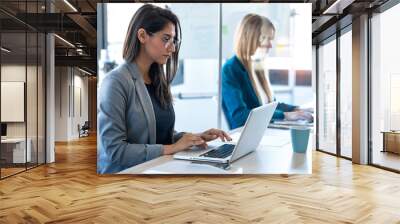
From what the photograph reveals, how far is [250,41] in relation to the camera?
488 centimetres

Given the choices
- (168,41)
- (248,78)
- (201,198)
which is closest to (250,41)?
(248,78)

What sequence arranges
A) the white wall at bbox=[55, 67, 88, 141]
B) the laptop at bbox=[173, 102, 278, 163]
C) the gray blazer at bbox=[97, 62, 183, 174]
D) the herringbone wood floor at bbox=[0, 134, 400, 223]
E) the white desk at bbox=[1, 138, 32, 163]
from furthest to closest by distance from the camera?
the white wall at bbox=[55, 67, 88, 141] → the white desk at bbox=[1, 138, 32, 163] → the gray blazer at bbox=[97, 62, 183, 174] → the laptop at bbox=[173, 102, 278, 163] → the herringbone wood floor at bbox=[0, 134, 400, 223]

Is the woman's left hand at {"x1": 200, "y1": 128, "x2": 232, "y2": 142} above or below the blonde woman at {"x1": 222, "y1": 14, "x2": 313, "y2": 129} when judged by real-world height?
below

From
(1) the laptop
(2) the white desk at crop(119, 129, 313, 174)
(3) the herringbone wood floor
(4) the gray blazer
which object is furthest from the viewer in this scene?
(4) the gray blazer

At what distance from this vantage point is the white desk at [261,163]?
4257 millimetres

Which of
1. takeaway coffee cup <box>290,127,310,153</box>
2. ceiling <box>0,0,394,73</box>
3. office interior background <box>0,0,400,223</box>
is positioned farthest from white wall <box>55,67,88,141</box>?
takeaway coffee cup <box>290,127,310,153</box>

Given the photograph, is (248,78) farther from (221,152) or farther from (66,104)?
(66,104)

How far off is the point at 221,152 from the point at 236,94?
0.80m

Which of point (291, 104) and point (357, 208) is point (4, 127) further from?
point (357, 208)

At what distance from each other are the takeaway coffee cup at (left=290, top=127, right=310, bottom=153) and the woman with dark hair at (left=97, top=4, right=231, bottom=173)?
82 centimetres

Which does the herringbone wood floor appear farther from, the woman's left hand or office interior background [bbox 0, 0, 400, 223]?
the woman's left hand

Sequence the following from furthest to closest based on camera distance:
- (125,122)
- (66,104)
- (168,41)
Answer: (66,104) < (168,41) < (125,122)

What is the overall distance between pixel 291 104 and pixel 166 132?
5.20 ft

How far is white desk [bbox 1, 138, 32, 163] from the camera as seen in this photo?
5881 millimetres
